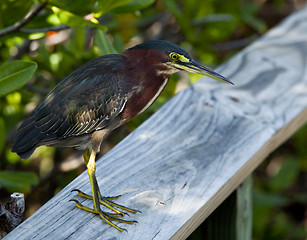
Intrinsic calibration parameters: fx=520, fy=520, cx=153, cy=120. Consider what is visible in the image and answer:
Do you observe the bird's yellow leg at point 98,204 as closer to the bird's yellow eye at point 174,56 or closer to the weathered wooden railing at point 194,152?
the weathered wooden railing at point 194,152

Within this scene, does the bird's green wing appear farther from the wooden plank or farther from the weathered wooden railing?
the wooden plank

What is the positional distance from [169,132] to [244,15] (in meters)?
2.30

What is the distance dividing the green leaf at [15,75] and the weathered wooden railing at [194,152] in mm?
446

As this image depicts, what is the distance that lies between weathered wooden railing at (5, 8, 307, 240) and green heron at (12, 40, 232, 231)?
16cm

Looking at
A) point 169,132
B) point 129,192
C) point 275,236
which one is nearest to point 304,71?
point 169,132

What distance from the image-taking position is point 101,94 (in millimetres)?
1942

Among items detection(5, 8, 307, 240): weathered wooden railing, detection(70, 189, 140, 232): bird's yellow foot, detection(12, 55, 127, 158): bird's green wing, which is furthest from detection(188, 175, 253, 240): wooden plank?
detection(12, 55, 127, 158): bird's green wing

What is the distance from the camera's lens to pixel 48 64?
3.32m

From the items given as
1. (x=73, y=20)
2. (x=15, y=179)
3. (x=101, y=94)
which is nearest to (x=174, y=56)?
(x=101, y=94)

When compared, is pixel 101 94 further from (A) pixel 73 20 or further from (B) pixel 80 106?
(A) pixel 73 20

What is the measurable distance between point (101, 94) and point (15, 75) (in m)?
0.38

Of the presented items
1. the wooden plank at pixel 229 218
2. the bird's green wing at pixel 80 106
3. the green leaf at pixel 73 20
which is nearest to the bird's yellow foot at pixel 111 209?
the bird's green wing at pixel 80 106

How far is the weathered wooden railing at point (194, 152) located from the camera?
5.77ft

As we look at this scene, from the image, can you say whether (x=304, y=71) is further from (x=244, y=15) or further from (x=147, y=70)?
(x=244, y=15)
